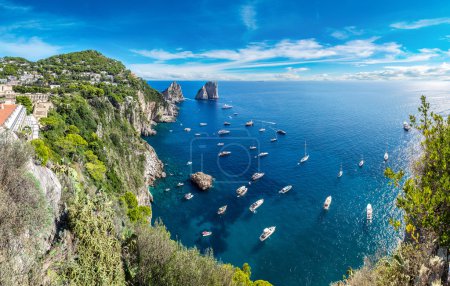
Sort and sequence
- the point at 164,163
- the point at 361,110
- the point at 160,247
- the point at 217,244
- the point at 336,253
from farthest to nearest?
the point at 361,110 → the point at 164,163 → the point at 217,244 → the point at 336,253 → the point at 160,247

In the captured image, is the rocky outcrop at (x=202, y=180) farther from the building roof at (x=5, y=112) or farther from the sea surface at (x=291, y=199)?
the building roof at (x=5, y=112)

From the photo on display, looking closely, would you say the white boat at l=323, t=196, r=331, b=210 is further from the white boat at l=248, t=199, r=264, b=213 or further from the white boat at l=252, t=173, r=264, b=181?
the white boat at l=252, t=173, r=264, b=181

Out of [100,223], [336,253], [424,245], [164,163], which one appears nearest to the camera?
[424,245]

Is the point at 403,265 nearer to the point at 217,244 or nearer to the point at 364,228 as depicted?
the point at 217,244

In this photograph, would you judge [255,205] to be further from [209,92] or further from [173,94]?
[209,92]

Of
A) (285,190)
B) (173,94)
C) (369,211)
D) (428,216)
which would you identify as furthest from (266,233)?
(173,94)

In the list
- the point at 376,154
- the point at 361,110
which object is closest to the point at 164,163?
the point at 376,154

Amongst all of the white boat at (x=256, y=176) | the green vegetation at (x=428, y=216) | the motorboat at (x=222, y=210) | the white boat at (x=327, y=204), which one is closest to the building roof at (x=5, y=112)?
the green vegetation at (x=428, y=216)


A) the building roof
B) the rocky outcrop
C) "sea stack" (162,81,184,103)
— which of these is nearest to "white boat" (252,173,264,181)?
the rocky outcrop
